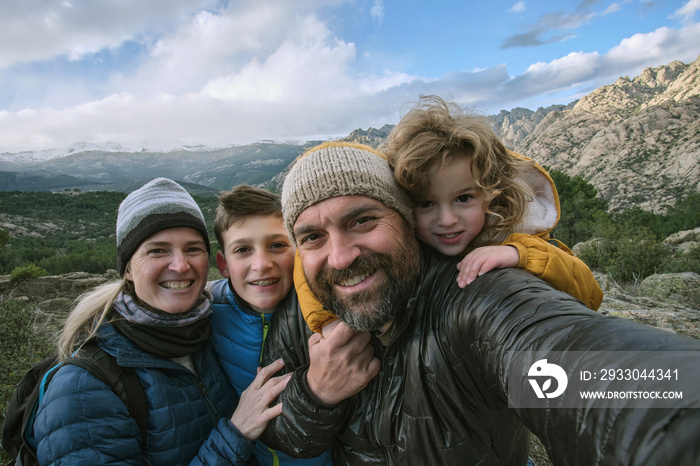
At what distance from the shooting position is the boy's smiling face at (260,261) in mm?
2584

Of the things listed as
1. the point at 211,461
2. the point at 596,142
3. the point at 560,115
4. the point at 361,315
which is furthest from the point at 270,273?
the point at 560,115

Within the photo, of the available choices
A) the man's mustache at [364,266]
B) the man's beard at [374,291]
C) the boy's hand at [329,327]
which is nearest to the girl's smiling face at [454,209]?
the man's beard at [374,291]

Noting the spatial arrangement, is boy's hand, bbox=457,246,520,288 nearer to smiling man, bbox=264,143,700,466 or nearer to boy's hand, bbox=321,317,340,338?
smiling man, bbox=264,143,700,466

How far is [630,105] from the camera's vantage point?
11769 centimetres

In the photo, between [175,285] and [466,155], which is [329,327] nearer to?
[175,285]

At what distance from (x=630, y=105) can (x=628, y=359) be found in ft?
536

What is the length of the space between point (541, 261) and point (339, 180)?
1213 mm

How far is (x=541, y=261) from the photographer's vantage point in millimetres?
1703

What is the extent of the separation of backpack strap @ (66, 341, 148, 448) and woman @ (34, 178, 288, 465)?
0.03 meters

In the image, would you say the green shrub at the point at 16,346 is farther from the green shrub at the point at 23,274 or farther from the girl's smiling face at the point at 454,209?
the green shrub at the point at 23,274

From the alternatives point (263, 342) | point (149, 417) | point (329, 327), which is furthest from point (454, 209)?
point (149, 417)

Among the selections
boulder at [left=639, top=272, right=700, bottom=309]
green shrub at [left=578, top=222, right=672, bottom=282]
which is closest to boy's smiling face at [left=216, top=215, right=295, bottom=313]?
boulder at [left=639, top=272, right=700, bottom=309]

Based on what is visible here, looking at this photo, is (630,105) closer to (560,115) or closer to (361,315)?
(560,115)

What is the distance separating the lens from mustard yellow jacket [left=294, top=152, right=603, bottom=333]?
1.71 metres
